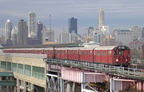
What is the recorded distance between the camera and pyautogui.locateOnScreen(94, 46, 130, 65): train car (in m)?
50.5

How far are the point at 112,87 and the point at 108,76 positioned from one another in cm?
443

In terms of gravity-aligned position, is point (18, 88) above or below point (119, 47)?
below

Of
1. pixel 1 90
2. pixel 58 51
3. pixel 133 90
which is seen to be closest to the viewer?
pixel 133 90

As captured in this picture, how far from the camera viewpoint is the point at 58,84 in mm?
56219

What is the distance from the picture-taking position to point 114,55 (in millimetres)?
50312

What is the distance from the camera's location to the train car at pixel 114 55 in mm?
50469

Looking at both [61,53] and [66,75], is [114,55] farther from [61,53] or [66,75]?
[61,53]

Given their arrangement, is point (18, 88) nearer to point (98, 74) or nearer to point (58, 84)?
point (58, 84)

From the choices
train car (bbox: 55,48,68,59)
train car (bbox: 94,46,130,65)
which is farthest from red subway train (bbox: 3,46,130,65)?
train car (bbox: 55,48,68,59)

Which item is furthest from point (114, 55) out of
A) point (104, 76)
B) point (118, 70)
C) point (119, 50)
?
point (118, 70)

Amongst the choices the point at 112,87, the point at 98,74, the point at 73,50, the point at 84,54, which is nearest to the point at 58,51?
the point at 73,50

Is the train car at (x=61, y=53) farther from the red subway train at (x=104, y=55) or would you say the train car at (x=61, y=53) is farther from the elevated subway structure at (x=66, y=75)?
the elevated subway structure at (x=66, y=75)

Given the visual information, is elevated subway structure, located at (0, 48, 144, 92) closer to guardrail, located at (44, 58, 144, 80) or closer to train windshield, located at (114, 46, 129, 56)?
guardrail, located at (44, 58, 144, 80)

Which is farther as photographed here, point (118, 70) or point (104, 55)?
point (104, 55)
